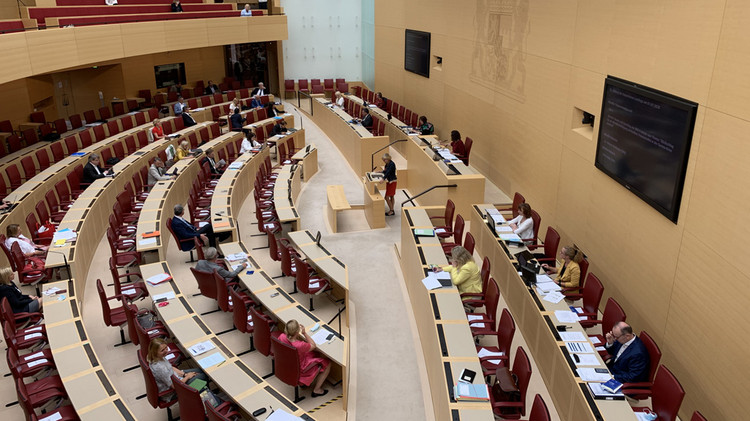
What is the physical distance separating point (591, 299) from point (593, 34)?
12.9 ft

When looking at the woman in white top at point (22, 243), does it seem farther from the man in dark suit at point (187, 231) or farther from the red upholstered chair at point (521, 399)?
the red upholstered chair at point (521, 399)

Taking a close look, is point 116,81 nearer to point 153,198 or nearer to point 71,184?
point 71,184

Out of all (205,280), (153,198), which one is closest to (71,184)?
(153,198)

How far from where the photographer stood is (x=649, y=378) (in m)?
5.60

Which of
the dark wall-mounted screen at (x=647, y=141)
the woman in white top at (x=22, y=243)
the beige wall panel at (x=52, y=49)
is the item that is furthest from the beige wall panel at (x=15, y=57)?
the dark wall-mounted screen at (x=647, y=141)

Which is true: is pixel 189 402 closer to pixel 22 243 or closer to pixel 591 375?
pixel 591 375


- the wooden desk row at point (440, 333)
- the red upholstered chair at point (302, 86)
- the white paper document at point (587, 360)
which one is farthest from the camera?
the red upholstered chair at point (302, 86)

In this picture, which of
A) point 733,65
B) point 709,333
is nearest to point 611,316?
point 709,333

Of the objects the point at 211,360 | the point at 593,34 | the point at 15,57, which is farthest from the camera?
the point at 15,57

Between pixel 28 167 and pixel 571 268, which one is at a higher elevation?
pixel 28 167

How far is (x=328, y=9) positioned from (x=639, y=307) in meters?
20.7

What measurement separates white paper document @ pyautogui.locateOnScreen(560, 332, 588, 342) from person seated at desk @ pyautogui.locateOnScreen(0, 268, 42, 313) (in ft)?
21.2

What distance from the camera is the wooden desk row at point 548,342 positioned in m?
5.00

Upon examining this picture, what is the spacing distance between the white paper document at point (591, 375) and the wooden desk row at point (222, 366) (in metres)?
2.59
